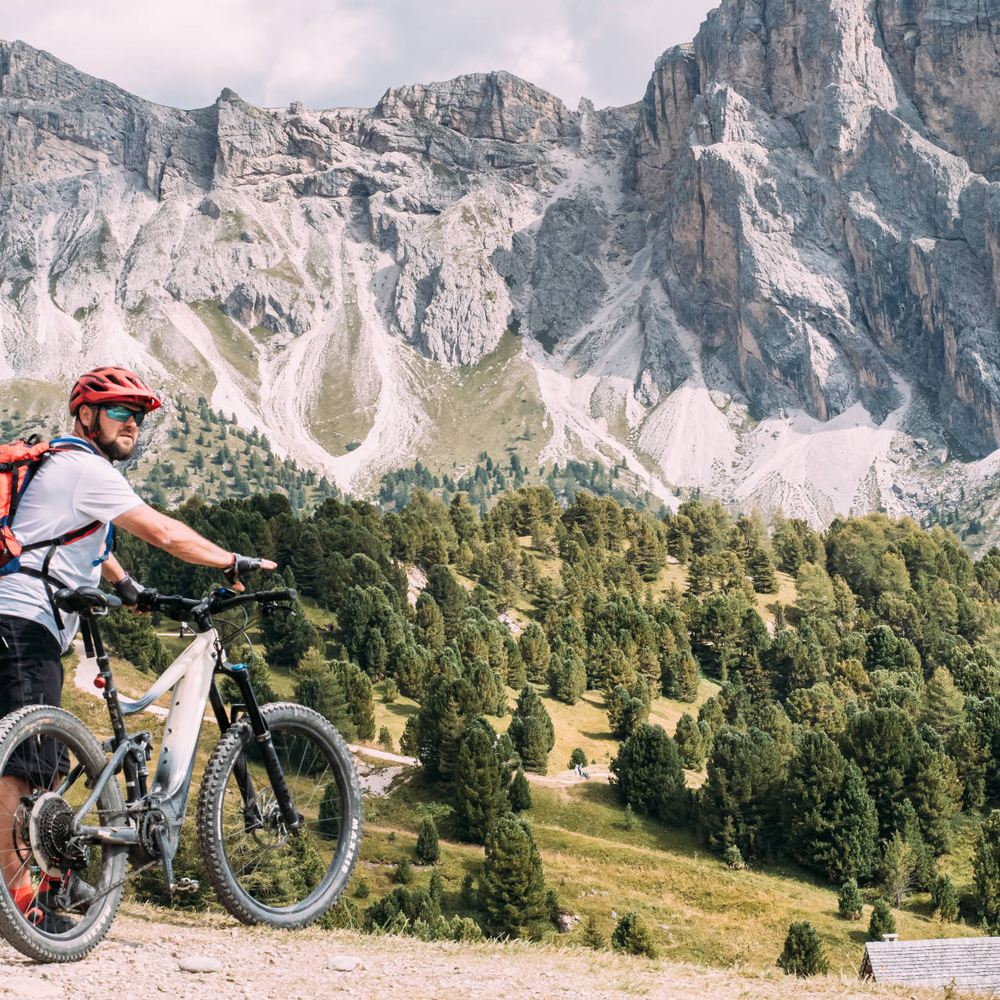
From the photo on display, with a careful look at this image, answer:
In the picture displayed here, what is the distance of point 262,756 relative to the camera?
10.3 m

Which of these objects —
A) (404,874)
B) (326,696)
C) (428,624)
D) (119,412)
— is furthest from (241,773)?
(428,624)

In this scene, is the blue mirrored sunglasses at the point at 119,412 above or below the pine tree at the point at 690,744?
above

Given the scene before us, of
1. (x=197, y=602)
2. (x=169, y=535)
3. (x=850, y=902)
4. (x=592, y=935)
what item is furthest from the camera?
(x=850, y=902)

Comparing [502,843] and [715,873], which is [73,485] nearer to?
[502,843]

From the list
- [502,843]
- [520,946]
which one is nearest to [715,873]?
[502,843]

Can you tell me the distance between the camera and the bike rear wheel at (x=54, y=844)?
8.67 m

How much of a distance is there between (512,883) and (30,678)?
50.8 meters

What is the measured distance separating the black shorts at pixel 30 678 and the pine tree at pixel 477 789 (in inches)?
2340

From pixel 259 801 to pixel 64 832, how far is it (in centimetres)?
209

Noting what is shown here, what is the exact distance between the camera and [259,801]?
10.5m

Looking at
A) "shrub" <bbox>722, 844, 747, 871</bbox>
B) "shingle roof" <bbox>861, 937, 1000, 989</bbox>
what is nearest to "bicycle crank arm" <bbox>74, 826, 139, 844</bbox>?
"shingle roof" <bbox>861, 937, 1000, 989</bbox>

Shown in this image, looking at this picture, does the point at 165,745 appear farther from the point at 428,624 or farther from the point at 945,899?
the point at 428,624

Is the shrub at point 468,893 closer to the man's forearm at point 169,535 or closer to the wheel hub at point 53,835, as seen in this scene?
the wheel hub at point 53,835

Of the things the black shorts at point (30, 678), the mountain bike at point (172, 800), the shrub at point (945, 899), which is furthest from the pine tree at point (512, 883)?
the black shorts at point (30, 678)
